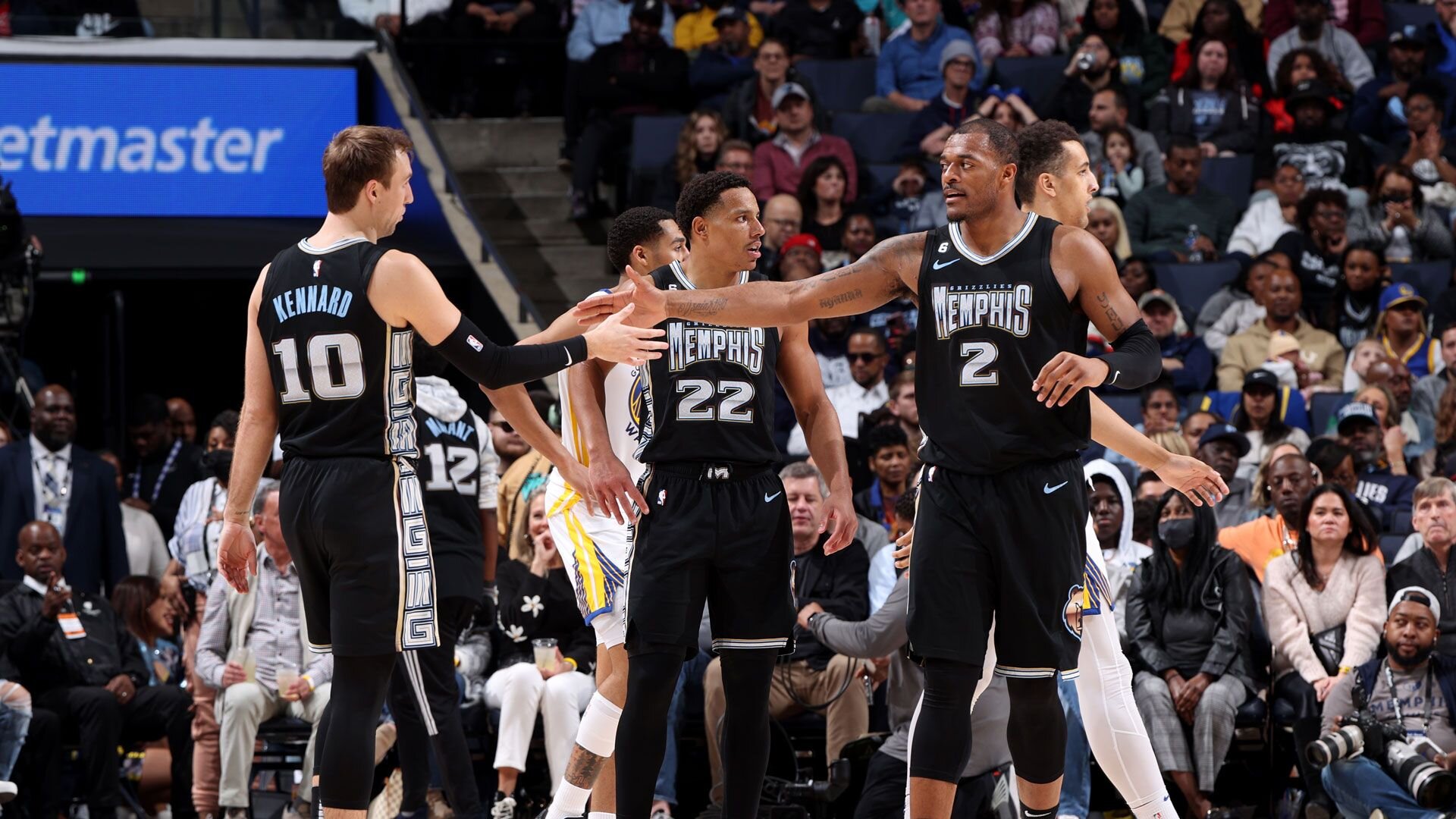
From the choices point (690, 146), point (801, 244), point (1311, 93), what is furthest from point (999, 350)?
point (1311, 93)

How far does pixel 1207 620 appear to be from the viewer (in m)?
8.39

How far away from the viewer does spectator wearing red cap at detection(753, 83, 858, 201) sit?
12.8m

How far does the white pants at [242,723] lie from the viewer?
8.59 meters

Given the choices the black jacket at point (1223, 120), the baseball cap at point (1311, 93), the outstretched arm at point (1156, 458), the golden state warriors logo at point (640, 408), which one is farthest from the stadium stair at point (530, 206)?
the outstretched arm at point (1156, 458)

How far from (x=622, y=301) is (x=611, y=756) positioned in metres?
1.60

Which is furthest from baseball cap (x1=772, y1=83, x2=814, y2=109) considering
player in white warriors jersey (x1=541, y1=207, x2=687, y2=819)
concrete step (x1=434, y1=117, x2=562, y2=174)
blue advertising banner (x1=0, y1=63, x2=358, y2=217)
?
player in white warriors jersey (x1=541, y1=207, x2=687, y2=819)

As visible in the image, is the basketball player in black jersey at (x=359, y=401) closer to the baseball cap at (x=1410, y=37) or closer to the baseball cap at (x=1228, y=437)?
the baseball cap at (x=1228, y=437)

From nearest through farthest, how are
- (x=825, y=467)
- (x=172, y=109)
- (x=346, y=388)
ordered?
(x=346, y=388), (x=825, y=467), (x=172, y=109)

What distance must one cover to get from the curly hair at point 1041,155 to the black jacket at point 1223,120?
8248mm

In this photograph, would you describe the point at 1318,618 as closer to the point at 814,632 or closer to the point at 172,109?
the point at 814,632

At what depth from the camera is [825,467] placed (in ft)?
19.3

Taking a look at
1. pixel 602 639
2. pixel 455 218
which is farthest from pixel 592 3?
pixel 602 639

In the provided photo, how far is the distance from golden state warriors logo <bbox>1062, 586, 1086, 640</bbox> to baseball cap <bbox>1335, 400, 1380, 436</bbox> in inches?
213

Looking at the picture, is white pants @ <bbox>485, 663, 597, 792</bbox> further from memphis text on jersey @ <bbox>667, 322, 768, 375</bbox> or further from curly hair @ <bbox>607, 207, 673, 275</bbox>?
memphis text on jersey @ <bbox>667, 322, 768, 375</bbox>
